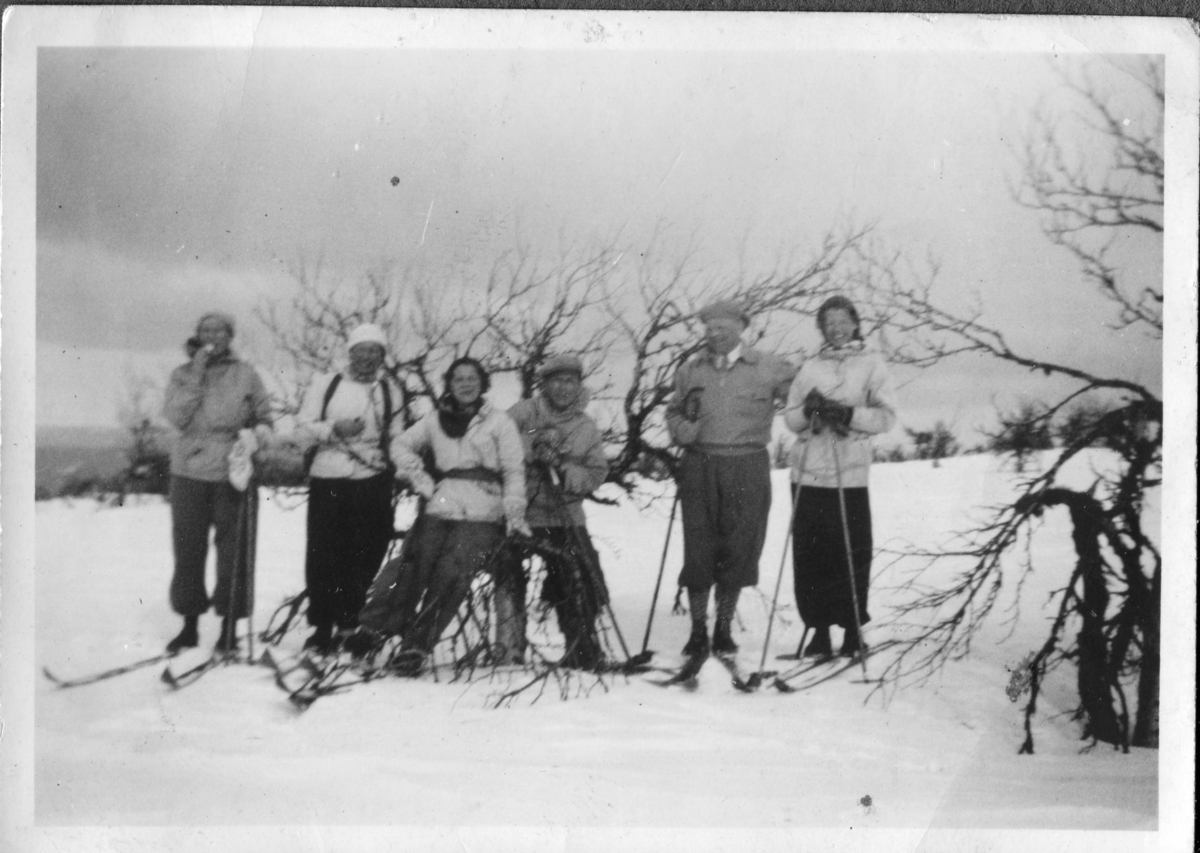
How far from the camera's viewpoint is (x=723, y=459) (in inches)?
93.3

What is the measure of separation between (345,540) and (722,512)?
848 mm

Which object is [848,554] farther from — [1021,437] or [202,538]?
[202,538]

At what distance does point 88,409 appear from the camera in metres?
2.34

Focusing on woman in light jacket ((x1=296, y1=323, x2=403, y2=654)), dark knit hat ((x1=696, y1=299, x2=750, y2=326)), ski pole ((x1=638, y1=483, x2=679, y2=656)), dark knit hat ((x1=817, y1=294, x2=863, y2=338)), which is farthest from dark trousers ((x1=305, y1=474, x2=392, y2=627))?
dark knit hat ((x1=817, y1=294, x2=863, y2=338))

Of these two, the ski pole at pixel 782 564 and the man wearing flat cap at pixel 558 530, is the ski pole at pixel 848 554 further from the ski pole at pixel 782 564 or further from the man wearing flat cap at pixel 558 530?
the man wearing flat cap at pixel 558 530

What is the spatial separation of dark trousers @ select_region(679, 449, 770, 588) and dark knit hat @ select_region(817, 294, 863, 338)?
0.33 metres

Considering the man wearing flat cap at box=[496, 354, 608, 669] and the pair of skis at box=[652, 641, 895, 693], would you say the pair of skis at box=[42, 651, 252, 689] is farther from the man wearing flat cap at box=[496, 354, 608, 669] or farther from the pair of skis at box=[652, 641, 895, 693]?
the pair of skis at box=[652, 641, 895, 693]

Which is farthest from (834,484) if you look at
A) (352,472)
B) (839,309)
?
(352,472)

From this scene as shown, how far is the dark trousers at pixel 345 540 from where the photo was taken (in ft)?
7.70

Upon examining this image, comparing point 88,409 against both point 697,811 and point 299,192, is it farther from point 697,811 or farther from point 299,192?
point 697,811

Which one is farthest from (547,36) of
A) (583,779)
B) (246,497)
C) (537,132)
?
(583,779)

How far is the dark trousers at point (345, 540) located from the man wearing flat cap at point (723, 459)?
0.69 m

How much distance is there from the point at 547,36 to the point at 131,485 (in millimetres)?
1367

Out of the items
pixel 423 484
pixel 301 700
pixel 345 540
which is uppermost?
pixel 423 484
